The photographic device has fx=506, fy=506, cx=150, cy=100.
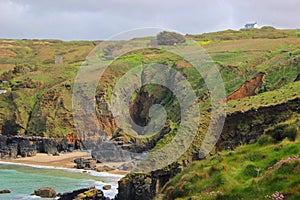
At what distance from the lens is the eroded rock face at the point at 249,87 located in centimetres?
6156

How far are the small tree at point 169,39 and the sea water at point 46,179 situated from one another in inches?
2610

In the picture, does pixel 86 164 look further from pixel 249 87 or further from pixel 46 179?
pixel 249 87

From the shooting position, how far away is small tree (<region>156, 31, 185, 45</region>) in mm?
125562

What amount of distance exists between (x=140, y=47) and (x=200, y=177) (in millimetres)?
98428

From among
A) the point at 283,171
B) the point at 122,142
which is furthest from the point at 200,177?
the point at 122,142

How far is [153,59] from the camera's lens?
104 m

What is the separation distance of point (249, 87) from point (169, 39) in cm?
6392

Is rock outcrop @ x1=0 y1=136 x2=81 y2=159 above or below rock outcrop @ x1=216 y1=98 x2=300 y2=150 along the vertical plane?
below

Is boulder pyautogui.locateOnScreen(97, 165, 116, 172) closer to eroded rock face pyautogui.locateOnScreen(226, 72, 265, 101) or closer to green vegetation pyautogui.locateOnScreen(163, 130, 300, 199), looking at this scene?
eroded rock face pyautogui.locateOnScreen(226, 72, 265, 101)

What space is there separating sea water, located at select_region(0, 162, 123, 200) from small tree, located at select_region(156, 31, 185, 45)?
66286mm

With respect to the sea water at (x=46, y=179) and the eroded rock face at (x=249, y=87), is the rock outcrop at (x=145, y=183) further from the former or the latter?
the eroded rock face at (x=249, y=87)

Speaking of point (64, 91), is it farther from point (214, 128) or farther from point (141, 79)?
point (214, 128)

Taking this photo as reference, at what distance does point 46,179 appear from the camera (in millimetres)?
56844

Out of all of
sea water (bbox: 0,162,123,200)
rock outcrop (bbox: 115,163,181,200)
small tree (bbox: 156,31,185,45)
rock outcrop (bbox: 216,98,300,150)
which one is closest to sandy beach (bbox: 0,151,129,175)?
sea water (bbox: 0,162,123,200)
